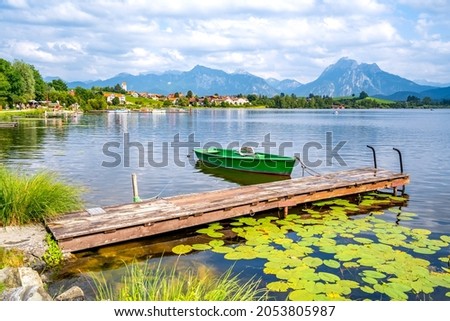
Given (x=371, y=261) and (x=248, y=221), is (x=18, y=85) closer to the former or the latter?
(x=248, y=221)

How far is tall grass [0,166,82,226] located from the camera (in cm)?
991

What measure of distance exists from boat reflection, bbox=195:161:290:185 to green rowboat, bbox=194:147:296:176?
26cm

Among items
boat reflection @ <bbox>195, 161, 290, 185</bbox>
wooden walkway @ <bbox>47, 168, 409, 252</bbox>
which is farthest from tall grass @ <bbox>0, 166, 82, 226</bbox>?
boat reflection @ <bbox>195, 161, 290, 185</bbox>

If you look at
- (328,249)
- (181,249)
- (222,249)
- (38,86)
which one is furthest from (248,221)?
(38,86)

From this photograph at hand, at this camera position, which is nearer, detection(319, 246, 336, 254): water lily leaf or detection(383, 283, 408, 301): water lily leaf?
detection(383, 283, 408, 301): water lily leaf

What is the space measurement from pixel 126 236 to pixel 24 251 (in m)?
2.42

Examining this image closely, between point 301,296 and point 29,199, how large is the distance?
7285 millimetres

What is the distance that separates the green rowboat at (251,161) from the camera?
2173 centimetres

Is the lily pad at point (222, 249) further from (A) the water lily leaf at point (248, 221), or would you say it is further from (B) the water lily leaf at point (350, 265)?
(B) the water lily leaf at point (350, 265)

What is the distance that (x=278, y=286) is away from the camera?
25.6 ft

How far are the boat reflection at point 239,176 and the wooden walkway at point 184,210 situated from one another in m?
5.57

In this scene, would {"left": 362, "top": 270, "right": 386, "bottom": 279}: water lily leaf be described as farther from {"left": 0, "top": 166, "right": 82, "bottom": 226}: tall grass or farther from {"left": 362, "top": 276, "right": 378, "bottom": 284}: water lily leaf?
{"left": 0, "top": 166, "right": 82, "bottom": 226}: tall grass

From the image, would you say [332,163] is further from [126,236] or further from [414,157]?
[126,236]

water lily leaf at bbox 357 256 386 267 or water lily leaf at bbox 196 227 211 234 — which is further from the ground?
water lily leaf at bbox 357 256 386 267
